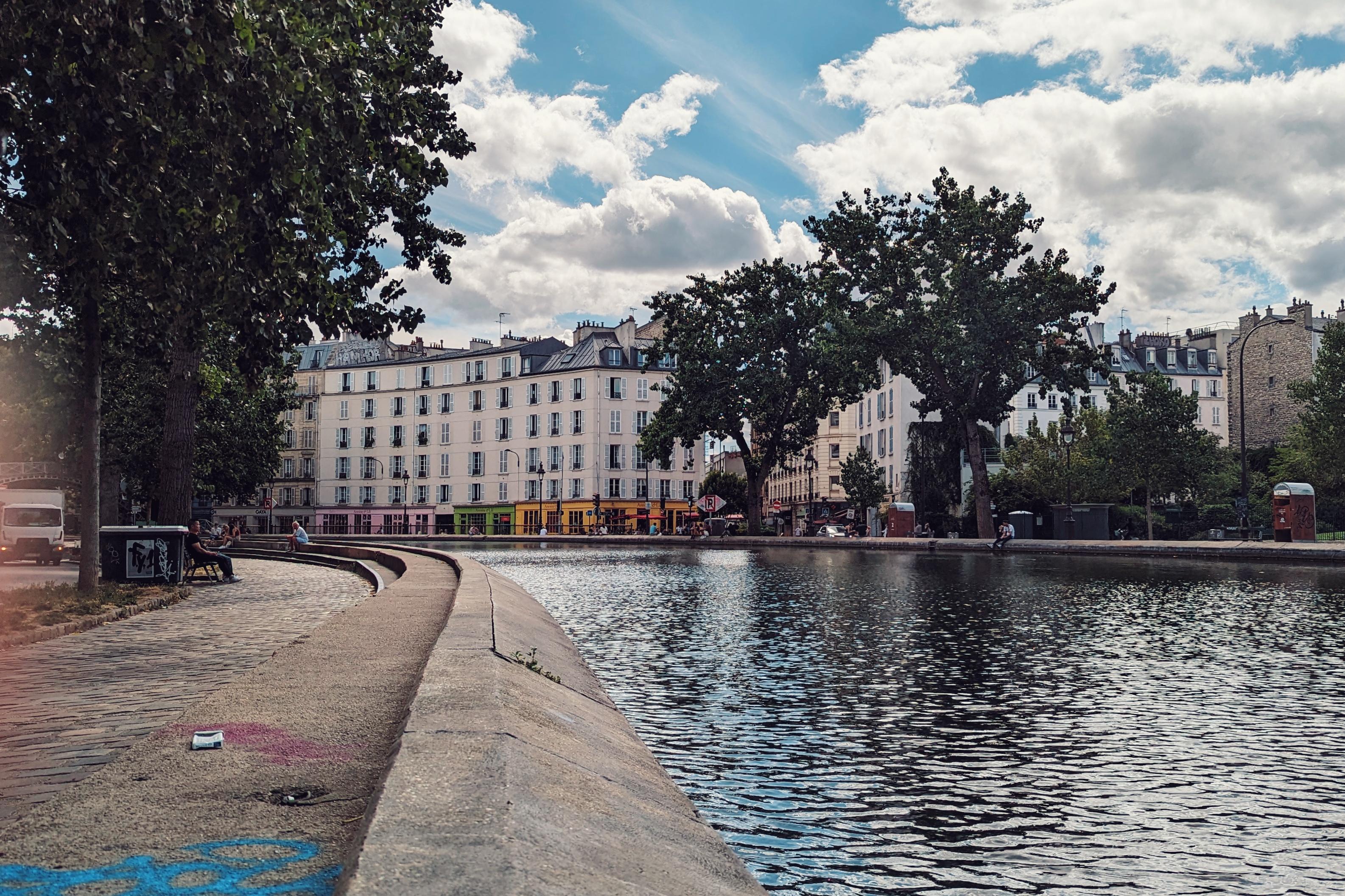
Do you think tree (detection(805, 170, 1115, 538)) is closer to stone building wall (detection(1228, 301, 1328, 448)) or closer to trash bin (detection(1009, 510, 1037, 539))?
trash bin (detection(1009, 510, 1037, 539))

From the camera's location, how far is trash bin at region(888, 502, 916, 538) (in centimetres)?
5456

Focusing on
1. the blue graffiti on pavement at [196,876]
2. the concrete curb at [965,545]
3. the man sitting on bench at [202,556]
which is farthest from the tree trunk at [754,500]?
the blue graffiti on pavement at [196,876]

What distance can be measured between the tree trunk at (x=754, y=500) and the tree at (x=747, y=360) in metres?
1.58

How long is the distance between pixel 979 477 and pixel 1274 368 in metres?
58.6

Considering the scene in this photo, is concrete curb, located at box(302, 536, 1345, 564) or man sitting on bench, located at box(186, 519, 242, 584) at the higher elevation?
man sitting on bench, located at box(186, 519, 242, 584)

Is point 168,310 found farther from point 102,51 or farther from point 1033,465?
point 1033,465

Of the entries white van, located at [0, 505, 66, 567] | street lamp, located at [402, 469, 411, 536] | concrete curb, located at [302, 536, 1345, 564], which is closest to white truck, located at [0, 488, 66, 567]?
white van, located at [0, 505, 66, 567]

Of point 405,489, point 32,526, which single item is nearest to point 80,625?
point 32,526

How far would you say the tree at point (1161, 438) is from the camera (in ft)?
195

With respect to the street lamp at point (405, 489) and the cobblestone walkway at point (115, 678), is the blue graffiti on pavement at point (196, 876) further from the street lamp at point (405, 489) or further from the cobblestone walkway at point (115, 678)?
the street lamp at point (405, 489)

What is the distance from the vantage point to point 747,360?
199 feet

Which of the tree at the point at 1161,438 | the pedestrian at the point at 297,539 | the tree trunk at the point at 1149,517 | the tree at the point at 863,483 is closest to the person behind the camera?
the pedestrian at the point at 297,539

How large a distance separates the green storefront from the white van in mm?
61389

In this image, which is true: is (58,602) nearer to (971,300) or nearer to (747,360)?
(971,300)
